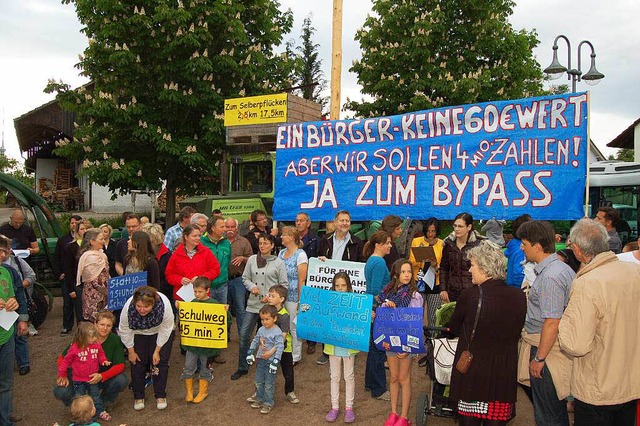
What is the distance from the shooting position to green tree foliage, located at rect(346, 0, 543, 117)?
1909cm

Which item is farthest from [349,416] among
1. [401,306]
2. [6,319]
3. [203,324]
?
[6,319]

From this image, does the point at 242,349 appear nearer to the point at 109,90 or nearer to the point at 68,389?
the point at 68,389

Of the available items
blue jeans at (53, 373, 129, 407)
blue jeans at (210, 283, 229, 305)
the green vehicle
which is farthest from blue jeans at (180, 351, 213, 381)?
the green vehicle

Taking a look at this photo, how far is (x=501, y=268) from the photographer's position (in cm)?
388

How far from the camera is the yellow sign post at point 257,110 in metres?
10.5

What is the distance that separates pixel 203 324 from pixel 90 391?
4.09 ft

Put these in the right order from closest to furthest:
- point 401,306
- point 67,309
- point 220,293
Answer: point 401,306, point 220,293, point 67,309

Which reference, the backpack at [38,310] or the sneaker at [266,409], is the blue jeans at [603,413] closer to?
the sneaker at [266,409]

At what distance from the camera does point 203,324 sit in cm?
586

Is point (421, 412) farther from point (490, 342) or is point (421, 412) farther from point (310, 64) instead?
point (310, 64)

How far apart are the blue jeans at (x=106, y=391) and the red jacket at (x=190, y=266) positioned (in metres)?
1.14

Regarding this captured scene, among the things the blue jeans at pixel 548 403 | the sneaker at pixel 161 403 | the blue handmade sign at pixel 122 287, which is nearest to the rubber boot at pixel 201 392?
the sneaker at pixel 161 403

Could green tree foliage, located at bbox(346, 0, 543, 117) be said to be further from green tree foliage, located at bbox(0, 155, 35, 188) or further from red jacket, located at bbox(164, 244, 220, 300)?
green tree foliage, located at bbox(0, 155, 35, 188)

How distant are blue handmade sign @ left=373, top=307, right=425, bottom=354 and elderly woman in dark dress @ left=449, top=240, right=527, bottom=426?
0.87m
